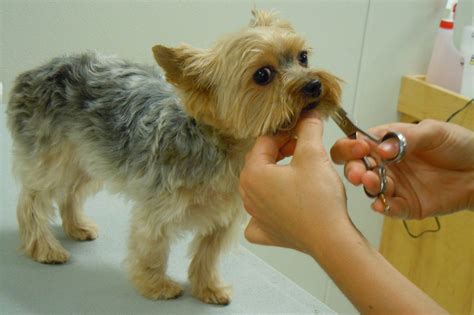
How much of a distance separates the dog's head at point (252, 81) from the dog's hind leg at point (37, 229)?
512mm

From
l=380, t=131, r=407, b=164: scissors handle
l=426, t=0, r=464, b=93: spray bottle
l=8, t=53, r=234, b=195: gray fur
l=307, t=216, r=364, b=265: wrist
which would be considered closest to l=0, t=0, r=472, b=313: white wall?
l=426, t=0, r=464, b=93: spray bottle

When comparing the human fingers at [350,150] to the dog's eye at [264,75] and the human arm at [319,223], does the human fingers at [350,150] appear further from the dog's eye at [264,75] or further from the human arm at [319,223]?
the dog's eye at [264,75]

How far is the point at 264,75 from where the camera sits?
1.06 meters

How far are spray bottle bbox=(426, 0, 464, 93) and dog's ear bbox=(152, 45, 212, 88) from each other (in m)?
1.45

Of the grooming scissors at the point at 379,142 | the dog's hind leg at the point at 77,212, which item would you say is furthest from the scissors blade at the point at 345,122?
the dog's hind leg at the point at 77,212

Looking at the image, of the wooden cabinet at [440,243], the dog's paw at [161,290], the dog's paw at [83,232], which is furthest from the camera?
the wooden cabinet at [440,243]

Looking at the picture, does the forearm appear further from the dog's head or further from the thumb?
the dog's head

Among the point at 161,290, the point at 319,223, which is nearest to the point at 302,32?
the point at 161,290

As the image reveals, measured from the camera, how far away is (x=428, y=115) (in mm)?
2258

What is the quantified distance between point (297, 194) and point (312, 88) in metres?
0.26

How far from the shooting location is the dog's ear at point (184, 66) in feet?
3.55

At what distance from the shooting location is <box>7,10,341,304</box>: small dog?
41.6 inches

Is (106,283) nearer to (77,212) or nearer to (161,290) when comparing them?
(161,290)

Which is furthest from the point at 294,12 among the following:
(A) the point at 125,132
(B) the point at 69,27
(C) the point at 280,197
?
(C) the point at 280,197
